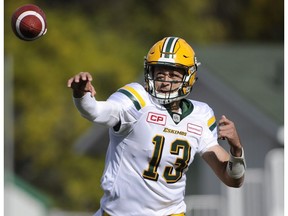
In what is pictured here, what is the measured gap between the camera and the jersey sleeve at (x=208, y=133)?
9453mm

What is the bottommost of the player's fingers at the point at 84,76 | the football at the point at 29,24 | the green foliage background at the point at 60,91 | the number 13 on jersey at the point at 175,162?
the number 13 on jersey at the point at 175,162

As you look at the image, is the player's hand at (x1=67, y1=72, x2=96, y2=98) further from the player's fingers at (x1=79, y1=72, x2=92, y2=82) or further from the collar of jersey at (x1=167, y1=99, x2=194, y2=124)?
the collar of jersey at (x1=167, y1=99, x2=194, y2=124)

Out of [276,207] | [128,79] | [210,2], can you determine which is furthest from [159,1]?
[276,207]

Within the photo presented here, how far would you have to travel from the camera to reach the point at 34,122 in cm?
3052

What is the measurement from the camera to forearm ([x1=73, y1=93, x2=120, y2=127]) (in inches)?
342

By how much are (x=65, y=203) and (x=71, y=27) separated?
504 cm

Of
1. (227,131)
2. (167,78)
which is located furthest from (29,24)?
(227,131)

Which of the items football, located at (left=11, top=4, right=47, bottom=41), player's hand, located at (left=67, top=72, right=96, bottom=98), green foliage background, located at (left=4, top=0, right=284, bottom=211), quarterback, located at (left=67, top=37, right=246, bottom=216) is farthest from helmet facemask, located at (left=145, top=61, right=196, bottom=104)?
green foliage background, located at (left=4, top=0, right=284, bottom=211)

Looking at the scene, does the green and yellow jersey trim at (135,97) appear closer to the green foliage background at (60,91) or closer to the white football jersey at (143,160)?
the white football jersey at (143,160)

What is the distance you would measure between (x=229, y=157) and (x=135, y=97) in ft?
3.05

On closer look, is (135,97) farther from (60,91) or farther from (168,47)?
(60,91)

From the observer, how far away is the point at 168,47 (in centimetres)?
929

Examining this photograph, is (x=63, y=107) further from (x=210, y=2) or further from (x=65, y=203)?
(x=210, y=2)

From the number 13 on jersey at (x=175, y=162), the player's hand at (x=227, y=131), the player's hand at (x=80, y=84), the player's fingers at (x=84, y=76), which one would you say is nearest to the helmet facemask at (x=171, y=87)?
the number 13 on jersey at (x=175, y=162)
